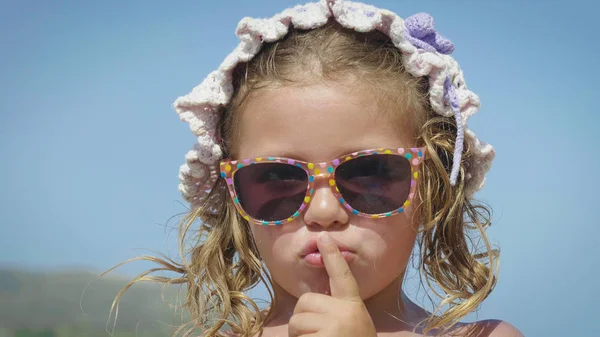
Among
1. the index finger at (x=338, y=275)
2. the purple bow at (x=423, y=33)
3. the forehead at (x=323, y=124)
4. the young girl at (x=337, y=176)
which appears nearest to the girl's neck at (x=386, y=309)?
the young girl at (x=337, y=176)

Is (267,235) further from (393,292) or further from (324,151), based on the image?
(393,292)

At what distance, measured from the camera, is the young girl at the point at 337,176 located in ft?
7.92

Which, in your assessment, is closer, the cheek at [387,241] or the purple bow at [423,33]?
the cheek at [387,241]

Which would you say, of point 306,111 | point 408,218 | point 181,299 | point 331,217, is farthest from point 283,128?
point 181,299

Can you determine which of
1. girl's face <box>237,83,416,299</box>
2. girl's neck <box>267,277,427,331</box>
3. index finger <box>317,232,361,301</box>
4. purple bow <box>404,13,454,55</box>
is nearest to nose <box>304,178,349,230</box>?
girl's face <box>237,83,416,299</box>

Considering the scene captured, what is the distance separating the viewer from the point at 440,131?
8.90ft

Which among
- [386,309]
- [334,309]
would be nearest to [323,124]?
[334,309]

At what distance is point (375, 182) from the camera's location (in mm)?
2461

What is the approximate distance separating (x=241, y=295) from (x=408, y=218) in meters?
0.91

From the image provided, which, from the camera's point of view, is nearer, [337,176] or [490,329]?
[337,176]

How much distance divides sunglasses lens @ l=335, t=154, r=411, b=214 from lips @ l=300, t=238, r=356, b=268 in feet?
0.51

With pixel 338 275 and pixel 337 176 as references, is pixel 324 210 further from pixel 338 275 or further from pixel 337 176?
pixel 338 275

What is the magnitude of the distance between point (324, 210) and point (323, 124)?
317mm

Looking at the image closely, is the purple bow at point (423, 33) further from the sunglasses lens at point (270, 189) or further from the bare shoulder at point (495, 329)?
the bare shoulder at point (495, 329)
